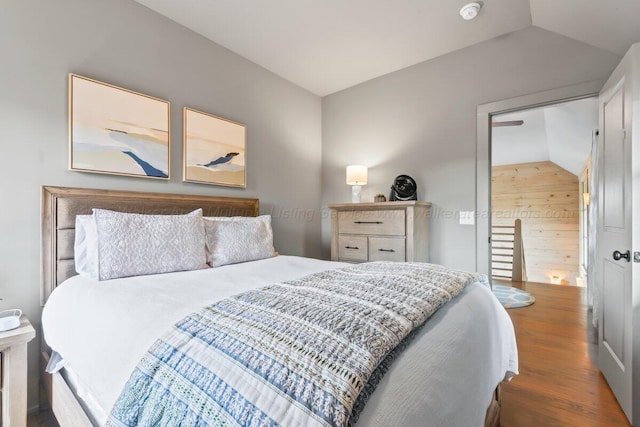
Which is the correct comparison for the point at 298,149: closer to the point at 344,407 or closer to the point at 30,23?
the point at 30,23

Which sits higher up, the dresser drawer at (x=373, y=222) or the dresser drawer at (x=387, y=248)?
the dresser drawer at (x=373, y=222)

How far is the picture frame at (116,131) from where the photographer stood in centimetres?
187

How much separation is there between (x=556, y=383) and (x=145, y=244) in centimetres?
268

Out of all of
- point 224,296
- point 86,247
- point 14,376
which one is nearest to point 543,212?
point 224,296

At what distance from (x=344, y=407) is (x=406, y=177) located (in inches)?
109

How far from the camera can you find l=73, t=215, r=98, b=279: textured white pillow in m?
1.63

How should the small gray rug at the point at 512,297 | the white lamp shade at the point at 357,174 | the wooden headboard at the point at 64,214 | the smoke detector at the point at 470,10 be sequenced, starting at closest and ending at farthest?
the wooden headboard at the point at 64,214 → the smoke detector at the point at 470,10 → the white lamp shade at the point at 357,174 → the small gray rug at the point at 512,297

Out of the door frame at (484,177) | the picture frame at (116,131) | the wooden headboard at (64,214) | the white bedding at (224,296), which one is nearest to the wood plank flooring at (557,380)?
the white bedding at (224,296)

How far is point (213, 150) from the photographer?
2.62m

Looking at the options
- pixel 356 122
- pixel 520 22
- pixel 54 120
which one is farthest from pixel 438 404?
pixel 356 122

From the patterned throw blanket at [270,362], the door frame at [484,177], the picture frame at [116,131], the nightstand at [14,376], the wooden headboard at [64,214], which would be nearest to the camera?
the patterned throw blanket at [270,362]

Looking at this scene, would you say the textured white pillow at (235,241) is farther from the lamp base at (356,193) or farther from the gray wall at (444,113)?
the gray wall at (444,113)

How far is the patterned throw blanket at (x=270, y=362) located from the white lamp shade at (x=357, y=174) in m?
2.34

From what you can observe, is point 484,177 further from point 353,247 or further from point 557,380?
point 557,380
